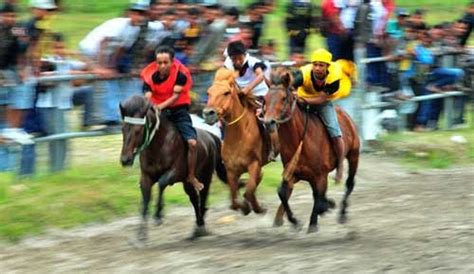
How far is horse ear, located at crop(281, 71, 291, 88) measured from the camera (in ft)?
40.4

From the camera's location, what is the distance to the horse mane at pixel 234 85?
1261 centimetres

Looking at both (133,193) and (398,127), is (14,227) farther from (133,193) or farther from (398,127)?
(398,127)

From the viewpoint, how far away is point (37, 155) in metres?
14.4

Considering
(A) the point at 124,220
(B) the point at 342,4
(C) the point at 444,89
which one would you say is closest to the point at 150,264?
(A) the point at 124,220

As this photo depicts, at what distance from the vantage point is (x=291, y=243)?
502 inches

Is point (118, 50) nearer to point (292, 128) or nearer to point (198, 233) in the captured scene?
point (198, 233)

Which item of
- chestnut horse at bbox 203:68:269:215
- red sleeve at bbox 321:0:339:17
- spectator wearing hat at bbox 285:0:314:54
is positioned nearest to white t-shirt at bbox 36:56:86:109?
chestnut horse at bbox 203:68:269:215

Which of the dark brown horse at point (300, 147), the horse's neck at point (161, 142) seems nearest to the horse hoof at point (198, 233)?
the dark brown horse at point (300, 147)

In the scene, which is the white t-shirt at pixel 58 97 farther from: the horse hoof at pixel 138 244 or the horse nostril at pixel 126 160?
the horse nostril at pixel 126 160

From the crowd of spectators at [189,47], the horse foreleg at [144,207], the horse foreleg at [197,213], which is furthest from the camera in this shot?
the crowd of spectators at [189,47]

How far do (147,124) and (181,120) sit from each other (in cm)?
79

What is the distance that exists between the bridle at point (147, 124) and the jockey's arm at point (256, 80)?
1.10 meters

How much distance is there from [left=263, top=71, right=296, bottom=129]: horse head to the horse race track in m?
1.37

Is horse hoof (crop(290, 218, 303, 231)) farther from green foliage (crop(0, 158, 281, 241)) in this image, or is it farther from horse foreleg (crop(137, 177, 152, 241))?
green foliage (crop(0, 158, 281, 241))
